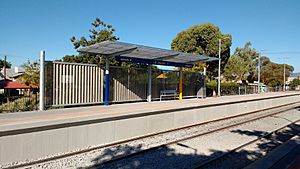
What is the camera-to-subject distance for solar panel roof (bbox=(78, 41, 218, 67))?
12.4m

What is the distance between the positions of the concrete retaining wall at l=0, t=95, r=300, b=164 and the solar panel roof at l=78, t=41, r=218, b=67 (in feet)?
16.3

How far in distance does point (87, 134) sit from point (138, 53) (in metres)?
8.68

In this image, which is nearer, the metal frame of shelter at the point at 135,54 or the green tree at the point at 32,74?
the metal frame of shelter at the point at 135,54

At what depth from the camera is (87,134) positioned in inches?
287

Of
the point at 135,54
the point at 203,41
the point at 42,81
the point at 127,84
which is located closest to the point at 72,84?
the point at 42,81

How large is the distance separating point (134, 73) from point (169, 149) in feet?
33.1

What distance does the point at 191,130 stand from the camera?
33.7ft

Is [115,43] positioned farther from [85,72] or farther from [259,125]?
[259,125]

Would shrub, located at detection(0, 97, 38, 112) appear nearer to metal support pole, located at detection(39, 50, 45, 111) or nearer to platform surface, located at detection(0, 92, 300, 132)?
metal support pole, located at detection(39, 50, 45, 111)

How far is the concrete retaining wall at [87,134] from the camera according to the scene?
579 centimetres

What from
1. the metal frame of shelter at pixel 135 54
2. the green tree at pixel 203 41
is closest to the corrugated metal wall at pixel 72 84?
the metal frame of shelter at pixel 135 54

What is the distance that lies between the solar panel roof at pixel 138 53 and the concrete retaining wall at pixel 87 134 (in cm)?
496

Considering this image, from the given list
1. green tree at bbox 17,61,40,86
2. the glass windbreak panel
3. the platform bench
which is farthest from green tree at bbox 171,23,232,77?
green tree at bbox 17,61,40,86

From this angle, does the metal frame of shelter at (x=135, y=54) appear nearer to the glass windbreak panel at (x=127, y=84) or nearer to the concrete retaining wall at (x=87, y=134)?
the glass windbreak panel at (x=127, y=84)
